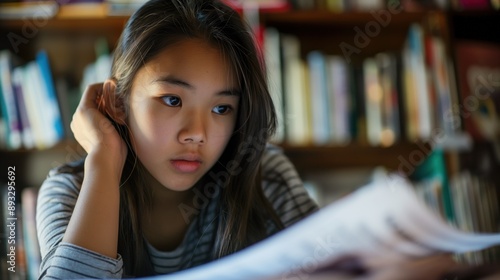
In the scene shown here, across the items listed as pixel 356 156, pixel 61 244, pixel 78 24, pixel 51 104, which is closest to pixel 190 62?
pixel 61 244

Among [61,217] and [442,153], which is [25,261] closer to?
[61,217]

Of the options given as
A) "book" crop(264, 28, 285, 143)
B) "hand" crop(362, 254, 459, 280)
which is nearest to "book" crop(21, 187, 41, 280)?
"book" crop(264, 28, 285, 143)

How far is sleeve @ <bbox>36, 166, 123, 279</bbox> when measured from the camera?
631mm

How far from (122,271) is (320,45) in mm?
1103

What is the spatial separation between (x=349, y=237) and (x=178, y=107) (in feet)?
0.93

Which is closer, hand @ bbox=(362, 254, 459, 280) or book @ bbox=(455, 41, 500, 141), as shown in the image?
hand @ bbox=(362, 254, 459, 280)

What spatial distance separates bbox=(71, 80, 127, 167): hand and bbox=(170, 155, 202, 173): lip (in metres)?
0.07

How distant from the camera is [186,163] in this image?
737 mm

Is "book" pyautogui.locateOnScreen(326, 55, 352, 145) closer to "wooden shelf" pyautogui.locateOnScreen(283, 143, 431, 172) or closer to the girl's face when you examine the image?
"wooden shelf" pyautogui.locateOnScreen(283, 143, 431, 172)

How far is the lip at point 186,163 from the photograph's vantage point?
0.73 metres

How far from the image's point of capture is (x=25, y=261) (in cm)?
108

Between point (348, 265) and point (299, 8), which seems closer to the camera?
point (348, 265)

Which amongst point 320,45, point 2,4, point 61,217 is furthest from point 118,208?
point 320,45

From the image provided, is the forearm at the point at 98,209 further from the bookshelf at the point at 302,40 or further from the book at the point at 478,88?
the book at the point at 478,88
